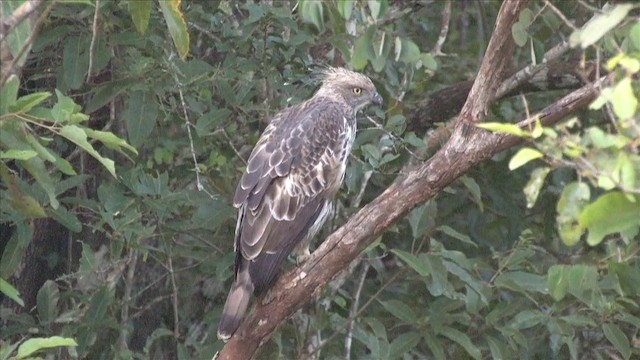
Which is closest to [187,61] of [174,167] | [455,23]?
[174,167]

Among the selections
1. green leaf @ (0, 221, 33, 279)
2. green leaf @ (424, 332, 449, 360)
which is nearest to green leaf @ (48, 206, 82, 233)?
green leaf @ (0, 221, 33, 279)

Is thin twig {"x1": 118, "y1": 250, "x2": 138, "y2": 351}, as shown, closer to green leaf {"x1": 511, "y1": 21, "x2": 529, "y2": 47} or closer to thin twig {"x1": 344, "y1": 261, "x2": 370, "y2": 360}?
thin twig {"x1": 344, "y1": 261, "x2": 370, "y2": 360}

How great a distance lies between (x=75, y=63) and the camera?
4.89 meters

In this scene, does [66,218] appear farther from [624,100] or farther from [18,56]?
[624,100]

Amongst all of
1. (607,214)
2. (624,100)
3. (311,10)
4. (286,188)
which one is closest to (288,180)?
(286,188)

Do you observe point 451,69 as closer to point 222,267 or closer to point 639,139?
point 222,267

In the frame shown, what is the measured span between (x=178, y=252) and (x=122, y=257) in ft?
0.96

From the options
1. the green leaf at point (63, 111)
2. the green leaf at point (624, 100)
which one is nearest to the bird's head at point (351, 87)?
the green leaf at point (63, 111)

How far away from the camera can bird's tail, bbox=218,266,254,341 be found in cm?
443

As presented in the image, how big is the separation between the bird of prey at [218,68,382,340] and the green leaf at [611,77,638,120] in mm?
2278

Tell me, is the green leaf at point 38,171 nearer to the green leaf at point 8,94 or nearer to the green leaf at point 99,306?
the green leaf at point 8,94

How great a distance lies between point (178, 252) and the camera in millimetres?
5320

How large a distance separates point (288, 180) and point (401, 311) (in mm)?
734

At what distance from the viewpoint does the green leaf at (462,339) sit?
16.1 ft
